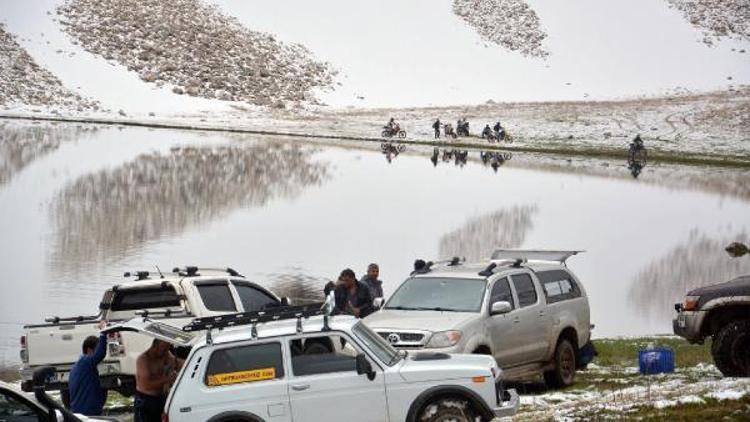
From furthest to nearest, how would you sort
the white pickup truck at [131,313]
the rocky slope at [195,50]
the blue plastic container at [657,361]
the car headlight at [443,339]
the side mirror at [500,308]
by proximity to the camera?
the rocky slope at [195,50]
the blue plastic container at [657,361]
the white pickup truck at [131,313]
the side mirror at [500,308]
the car headlight at [443,339]

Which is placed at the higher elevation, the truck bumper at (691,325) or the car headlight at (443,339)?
the car headlight at (443,339)

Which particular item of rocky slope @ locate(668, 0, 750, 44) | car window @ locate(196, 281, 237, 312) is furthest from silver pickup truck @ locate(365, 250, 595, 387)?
rocky slope @ locate(668, 0, 750, 44)

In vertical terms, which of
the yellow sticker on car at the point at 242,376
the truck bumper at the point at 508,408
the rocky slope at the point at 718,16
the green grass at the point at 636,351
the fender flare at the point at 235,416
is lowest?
the green grass at the point at 636,351

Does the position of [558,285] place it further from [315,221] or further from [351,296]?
[315,221]

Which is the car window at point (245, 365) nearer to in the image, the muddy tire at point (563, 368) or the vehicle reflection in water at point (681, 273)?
the muddy tire at point (563, 368)

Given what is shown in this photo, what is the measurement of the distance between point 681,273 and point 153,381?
76.6ft

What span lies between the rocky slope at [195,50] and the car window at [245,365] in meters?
102

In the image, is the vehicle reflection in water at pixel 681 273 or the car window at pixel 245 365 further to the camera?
the vehicle reflection in water at pixel 681 273

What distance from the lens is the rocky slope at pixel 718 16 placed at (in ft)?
498

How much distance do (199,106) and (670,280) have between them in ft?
258

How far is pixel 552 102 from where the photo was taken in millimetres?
121250

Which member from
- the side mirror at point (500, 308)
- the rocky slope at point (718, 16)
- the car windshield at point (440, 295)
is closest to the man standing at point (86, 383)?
the car windshield at point (440, 295)

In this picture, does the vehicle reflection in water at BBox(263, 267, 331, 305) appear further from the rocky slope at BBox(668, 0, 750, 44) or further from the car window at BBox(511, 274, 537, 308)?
the rocky slope at BBox(668, 0, 750, 44)

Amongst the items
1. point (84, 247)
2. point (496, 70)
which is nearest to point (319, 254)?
point (84, 247)
